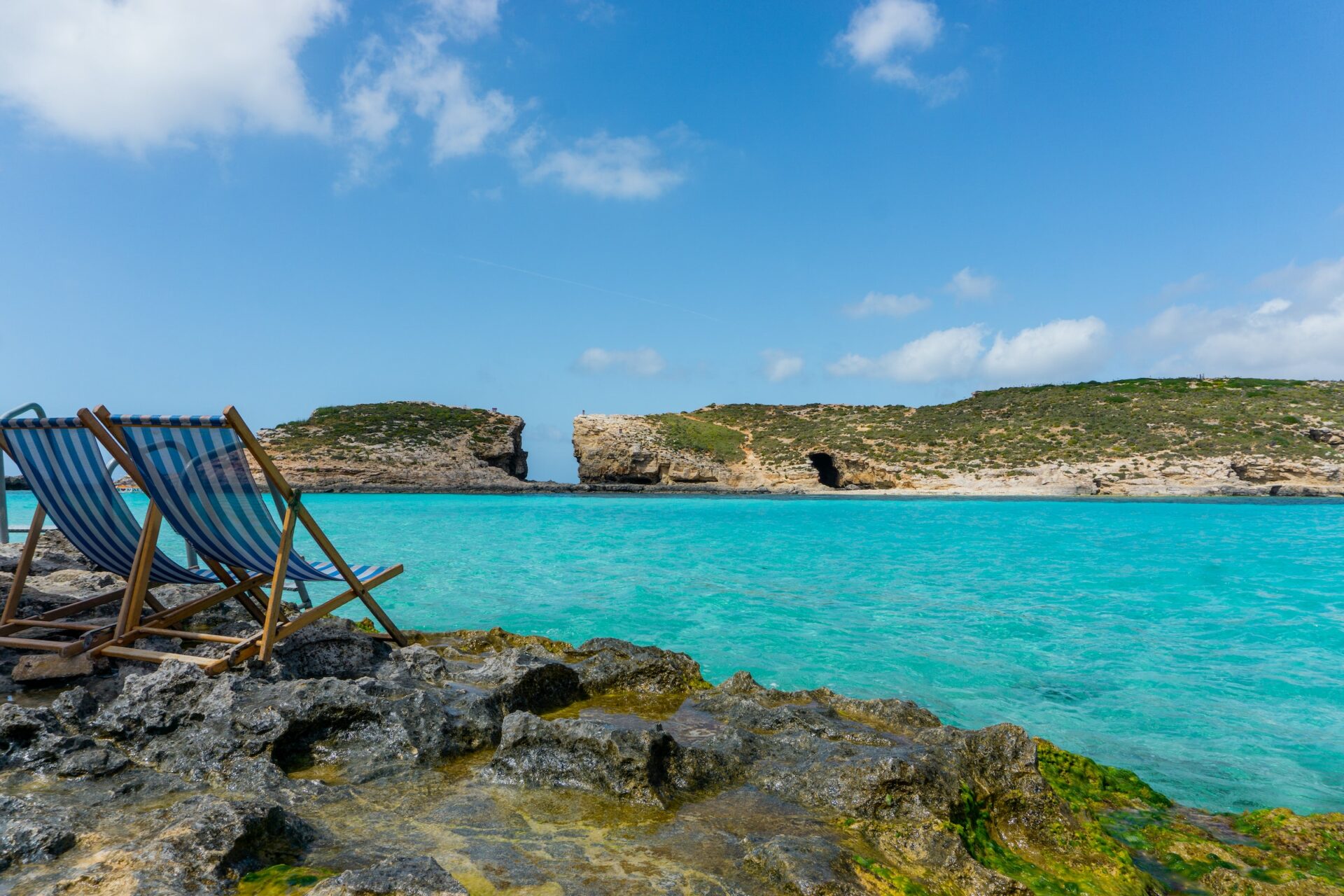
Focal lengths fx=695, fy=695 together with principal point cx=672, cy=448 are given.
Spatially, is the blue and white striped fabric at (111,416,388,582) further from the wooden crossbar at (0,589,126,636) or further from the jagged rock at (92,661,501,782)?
the wooden crossbar at (0,589,126,636)

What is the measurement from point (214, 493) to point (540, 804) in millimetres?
2378

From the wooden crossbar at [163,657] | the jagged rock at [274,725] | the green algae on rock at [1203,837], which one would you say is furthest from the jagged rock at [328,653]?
the green algae on rock at [1203,837]

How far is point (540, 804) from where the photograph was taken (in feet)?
8.36

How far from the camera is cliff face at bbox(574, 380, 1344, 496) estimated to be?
37.7m

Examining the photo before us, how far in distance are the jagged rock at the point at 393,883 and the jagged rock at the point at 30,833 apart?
87 centimetres

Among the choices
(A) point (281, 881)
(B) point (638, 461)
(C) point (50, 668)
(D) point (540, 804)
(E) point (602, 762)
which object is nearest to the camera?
(A) point (281, 881)

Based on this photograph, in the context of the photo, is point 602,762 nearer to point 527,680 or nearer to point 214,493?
point 527,680

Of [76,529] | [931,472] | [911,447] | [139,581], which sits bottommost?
[931,472]

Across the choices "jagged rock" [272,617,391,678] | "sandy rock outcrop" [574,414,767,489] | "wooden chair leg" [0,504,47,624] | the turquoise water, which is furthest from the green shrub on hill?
"wooden chair leg" [0,504,47,624]

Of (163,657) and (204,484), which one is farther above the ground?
(204,484)

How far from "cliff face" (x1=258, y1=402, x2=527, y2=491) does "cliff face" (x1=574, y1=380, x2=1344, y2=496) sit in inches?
252

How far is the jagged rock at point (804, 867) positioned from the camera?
198 cm

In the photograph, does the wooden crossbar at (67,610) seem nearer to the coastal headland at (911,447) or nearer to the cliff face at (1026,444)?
the coastal headland at (911,447)

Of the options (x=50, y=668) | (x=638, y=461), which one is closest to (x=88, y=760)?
(x=50, y=668)
